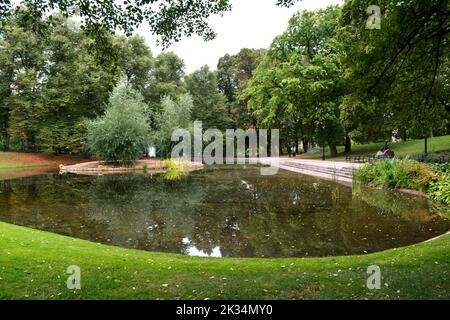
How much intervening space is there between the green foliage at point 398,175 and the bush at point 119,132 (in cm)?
1988

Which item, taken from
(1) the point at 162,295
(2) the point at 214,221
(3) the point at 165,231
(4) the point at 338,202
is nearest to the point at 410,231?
(4) the point at 338,202

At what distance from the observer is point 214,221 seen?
9828 mm

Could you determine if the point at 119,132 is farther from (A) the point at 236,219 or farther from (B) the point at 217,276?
(B) the point at 217,276

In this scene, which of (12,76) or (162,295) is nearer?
(162,295)

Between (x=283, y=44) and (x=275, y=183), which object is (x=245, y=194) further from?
(x=283, y=44)

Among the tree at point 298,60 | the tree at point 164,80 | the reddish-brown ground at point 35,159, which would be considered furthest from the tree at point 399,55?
the tree at point 164,80

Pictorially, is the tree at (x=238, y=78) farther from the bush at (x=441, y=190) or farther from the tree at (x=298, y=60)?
the bush at (x=441, y=190)

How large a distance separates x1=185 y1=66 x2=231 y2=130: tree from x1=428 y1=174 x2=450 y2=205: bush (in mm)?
39887

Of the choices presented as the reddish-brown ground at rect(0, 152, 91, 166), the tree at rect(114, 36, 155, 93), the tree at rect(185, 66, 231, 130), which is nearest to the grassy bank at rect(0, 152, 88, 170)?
the reddish-brown ground at rect(0, 152, 91, 166)

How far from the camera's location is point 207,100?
168 feet

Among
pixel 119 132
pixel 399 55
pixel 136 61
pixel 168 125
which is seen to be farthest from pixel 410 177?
pixel 136 61

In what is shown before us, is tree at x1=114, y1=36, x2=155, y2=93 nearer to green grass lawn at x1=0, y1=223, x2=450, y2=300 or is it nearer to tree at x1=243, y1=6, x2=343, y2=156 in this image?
tree at x1=243, y1=6, x2=343, y2=156

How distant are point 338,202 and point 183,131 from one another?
2585 centimetres

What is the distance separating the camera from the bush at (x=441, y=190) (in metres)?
11.2
